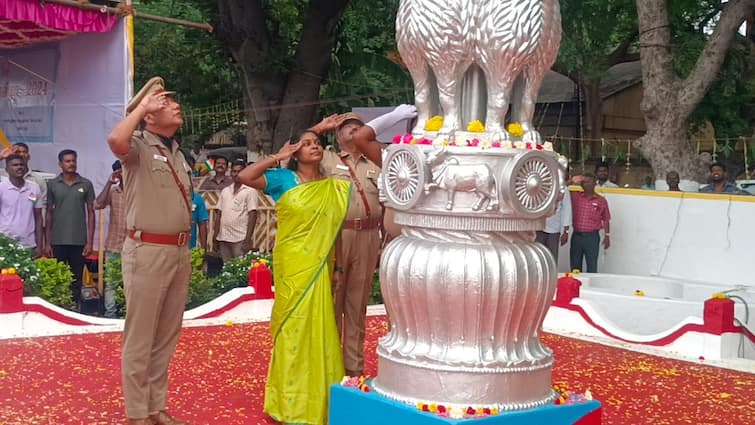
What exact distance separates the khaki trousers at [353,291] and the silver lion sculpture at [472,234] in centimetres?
166

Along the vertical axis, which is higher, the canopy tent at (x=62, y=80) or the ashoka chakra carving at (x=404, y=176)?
the canopy tent at (x=62, y=80)

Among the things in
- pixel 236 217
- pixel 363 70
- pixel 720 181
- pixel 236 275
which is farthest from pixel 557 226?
pixel 363 70

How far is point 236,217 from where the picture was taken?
1130cm

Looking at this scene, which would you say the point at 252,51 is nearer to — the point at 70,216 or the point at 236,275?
the point at 236,275

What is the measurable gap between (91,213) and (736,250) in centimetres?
700

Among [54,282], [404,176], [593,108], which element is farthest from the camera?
[593,108]

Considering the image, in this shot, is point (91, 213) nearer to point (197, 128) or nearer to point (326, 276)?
point (326, 276)

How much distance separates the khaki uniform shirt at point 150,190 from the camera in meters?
5.25

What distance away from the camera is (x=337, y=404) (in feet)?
15.3

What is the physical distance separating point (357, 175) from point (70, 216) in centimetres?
438

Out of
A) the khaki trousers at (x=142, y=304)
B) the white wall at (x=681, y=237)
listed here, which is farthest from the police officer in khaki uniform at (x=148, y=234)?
the white wall at (x=681, y=237)

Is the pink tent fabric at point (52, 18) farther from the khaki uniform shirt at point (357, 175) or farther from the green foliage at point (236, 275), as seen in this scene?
the khaki uniform shirt at point (357, 175)

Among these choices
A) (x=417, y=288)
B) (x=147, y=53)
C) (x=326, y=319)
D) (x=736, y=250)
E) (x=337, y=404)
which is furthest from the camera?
(x=147, y=53)

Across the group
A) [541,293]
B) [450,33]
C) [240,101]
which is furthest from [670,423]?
[240,101]
